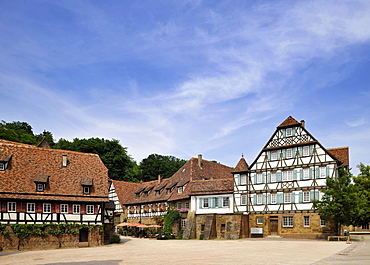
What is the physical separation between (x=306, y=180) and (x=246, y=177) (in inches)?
283

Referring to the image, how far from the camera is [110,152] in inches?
3118

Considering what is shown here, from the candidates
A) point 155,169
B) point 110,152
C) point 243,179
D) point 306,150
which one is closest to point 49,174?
point 243,179

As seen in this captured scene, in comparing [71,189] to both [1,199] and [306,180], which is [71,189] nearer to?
[1,199]

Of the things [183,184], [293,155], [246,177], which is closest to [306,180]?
[293,155]

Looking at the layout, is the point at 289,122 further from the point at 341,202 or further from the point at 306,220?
the point at 341,202

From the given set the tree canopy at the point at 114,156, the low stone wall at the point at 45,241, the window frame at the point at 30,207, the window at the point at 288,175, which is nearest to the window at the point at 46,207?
the window frame at the point at 30,207

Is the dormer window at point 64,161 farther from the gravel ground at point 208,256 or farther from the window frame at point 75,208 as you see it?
the gravel ground at point 208,256

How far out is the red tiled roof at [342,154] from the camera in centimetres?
4237

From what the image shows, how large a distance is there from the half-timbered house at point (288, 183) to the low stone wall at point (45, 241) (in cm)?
1632

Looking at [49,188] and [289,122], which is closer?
[49,188]

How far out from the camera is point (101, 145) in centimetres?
7931

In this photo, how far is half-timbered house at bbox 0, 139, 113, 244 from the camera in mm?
36156

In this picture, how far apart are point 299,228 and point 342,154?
9.11 metres

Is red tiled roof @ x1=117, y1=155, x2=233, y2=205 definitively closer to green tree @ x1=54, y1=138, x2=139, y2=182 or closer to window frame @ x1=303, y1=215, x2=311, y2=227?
window frame @ x1=303, y1=215, x2=311, y2=227
